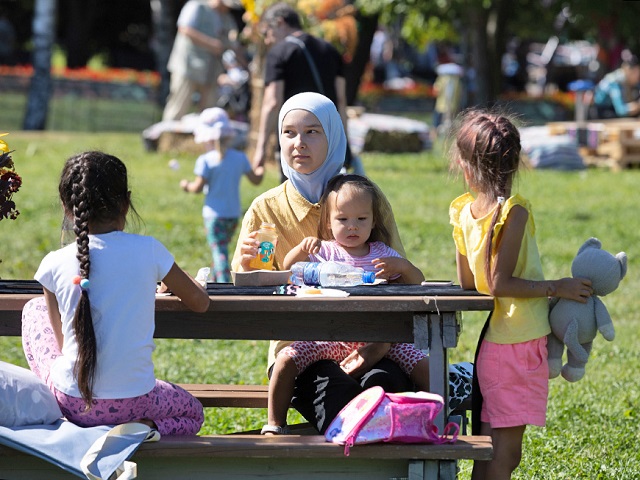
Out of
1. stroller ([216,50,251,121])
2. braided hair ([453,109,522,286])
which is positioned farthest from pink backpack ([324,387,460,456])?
stroller ([216,50,251,121])

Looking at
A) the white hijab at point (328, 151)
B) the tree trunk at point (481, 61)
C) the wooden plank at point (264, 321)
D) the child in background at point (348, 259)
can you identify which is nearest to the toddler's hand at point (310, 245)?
the child in background at point (348, 259)

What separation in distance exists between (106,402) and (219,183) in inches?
175

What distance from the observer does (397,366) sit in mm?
4492

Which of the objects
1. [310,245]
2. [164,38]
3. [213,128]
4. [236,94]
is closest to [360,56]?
[164,38]

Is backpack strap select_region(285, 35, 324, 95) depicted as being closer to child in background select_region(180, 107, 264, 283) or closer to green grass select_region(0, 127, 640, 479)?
child in background select_region(180, 107, 264, 283)

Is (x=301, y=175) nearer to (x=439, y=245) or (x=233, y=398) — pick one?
(x=233, y=398)

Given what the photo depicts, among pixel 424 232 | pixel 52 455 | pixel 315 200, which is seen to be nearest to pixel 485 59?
pixel 424 232

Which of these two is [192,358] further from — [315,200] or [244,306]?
[244,306]

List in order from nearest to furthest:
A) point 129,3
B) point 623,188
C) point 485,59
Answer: point 623,188, point 485,59, point 129,3

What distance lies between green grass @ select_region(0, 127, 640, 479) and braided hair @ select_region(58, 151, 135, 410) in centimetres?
17

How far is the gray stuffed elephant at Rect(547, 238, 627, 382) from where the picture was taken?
4.12 metres

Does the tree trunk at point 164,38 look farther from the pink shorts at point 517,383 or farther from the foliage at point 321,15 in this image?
the pink shorts at point 517,383

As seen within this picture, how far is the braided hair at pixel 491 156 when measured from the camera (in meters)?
4.18

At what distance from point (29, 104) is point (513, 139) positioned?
20.1 metres
